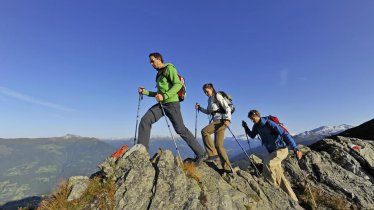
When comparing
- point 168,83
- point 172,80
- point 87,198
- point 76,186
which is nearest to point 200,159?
point 168,83

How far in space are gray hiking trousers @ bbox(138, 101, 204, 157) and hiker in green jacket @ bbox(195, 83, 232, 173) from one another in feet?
6.07

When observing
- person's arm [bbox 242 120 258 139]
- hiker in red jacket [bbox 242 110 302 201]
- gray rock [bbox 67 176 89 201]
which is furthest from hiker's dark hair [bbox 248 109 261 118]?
gray rock [bbox 67 176 89 201]

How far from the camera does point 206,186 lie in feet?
38.5

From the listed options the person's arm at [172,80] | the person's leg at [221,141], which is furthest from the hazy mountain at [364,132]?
the person's arm at [172,80]

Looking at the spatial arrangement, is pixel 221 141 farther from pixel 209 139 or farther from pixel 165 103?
pixel 165 103

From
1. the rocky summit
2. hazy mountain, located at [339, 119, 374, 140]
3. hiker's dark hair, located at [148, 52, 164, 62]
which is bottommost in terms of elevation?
the rocky summit

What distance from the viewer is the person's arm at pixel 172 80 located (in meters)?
11.7

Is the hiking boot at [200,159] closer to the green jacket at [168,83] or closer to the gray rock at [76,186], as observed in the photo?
the green jacket at [168,83]

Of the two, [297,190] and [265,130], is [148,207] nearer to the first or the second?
[265,130]

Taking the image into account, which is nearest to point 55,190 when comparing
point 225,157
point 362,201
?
point 225,157

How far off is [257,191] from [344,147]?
10.9 meters

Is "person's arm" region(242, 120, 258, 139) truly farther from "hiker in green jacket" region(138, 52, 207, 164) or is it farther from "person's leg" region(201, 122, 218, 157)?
"hiker in green jacket" region(138, 52, 207, 164)

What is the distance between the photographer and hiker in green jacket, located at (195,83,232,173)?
13.9m

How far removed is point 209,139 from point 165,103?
3478mm
